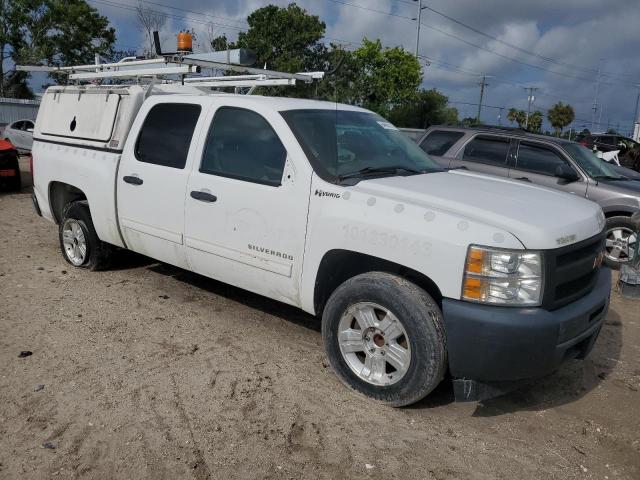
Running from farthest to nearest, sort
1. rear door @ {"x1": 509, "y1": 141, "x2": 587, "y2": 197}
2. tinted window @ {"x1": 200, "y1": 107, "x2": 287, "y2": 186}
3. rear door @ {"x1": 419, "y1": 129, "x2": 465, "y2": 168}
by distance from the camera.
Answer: rear door @ {"x1": 419, "y1": 129, "x2": 465, "y2": 168} → rear door @ {"x1": 509, "y1": 141, "x2": 587, "y2": 197} → tinted window @ {"x1": 200, "y1": 107, "x2": 287, "y2": 186}

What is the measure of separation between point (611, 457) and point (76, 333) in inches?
151

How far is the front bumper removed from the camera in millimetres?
3031

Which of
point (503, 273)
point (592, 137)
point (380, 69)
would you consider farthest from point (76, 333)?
point (380, 69)

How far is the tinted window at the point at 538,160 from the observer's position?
25.9 ft

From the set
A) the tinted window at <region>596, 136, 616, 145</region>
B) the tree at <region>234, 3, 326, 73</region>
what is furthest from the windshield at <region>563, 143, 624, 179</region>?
the tree at <region>234, 3, 326, 73</region>

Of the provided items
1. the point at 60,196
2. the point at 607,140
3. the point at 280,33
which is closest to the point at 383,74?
the point at 280,33

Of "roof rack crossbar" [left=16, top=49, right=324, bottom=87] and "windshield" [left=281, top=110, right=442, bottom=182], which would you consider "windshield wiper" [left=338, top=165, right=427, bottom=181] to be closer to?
"windshield" [left=281, top=110, right=442, bottom=182]

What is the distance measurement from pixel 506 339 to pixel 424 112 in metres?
44.3

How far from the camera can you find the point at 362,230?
11.4 ft

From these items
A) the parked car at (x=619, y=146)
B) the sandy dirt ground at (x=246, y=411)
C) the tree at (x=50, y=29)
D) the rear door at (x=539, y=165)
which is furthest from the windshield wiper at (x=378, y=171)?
the tree at (x=50, y=29)

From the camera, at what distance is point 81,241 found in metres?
5.96

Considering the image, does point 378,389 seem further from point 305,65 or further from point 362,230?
point 305,65

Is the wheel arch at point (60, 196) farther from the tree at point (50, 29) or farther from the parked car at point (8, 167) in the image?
the tree at point (50, 29)

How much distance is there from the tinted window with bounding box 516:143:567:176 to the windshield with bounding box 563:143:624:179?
0.22 meters
